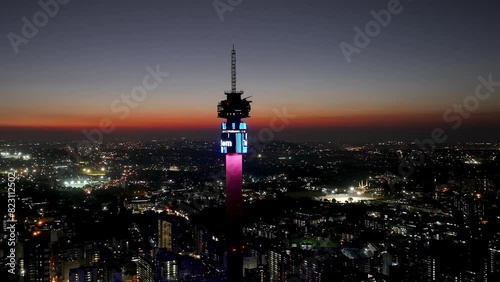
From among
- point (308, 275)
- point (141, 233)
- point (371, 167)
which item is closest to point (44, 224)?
point (141, 233)

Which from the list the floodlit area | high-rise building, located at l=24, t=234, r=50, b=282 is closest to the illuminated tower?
high-rise building, located at l=24, t=234, r=50, b=282

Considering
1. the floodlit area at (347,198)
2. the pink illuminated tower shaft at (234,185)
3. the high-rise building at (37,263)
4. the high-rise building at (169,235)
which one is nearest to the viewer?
the high-rise building at (37,263)

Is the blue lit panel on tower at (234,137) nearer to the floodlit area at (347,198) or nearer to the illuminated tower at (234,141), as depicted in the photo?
the illuminated tower at (234,141)

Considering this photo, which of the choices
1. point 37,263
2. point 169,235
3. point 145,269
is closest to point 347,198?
point 169,235

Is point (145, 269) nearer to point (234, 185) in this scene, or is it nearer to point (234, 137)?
point (234, 185)

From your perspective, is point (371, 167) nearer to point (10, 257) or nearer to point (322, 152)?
point (322, 152)

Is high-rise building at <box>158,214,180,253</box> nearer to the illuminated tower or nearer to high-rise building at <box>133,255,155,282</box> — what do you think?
high-rise building at <box>133,255,155,282</box>

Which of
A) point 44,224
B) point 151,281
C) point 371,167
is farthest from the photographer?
point 371,167

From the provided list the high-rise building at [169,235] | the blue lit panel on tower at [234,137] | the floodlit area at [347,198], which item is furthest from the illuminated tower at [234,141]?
the floodlit area at [347,198]
